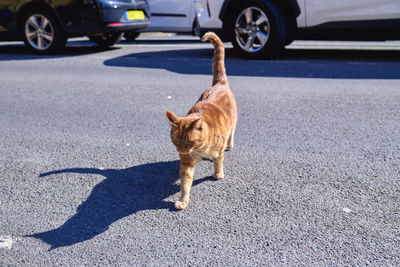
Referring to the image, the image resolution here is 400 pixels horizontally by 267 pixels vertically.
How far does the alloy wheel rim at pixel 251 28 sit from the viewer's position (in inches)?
265

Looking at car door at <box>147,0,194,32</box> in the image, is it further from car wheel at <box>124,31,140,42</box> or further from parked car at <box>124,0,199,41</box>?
car wheel at <box>124,31,140,42</box>

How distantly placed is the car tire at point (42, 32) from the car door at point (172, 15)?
10.4 ft

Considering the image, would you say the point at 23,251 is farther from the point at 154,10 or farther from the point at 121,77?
the point at 154,10

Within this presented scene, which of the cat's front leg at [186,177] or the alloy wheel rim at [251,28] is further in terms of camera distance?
the alloy wheel rim at [251,28]

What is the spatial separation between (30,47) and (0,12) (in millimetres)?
928

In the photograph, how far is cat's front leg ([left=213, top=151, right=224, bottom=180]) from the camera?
268cm

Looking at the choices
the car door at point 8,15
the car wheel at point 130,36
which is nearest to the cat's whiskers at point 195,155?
the car door at point 8,15

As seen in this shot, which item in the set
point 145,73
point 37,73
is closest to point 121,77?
point 145,73

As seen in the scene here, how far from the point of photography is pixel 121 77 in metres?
6.02

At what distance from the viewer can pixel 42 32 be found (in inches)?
323

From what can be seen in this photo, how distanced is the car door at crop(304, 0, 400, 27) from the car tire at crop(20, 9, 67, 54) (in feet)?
16.7

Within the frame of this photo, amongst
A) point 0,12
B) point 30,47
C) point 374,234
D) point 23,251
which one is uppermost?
point 0,12

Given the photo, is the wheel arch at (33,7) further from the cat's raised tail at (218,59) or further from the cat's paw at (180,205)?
the cat's paw at (180,205)

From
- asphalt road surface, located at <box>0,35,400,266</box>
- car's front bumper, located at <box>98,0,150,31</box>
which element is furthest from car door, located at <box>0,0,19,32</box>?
asphalt road surface, located at <box>0,35,400,266</box>
